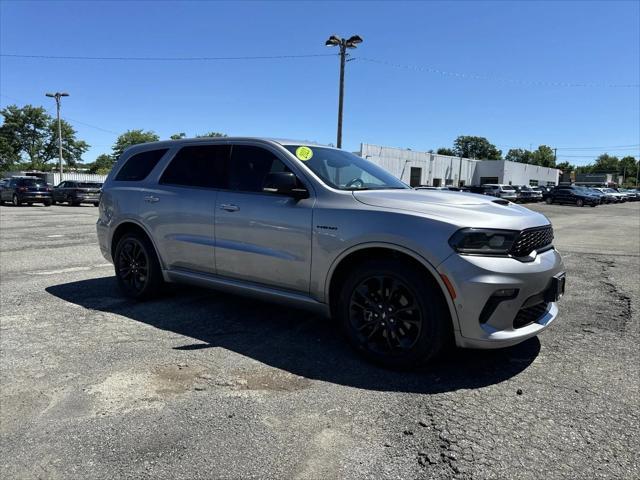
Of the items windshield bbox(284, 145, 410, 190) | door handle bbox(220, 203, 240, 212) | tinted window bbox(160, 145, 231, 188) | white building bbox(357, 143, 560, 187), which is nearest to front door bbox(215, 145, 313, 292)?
door handle bbox(220, 203, 240, 212)

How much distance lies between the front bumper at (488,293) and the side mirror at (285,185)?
1.40m

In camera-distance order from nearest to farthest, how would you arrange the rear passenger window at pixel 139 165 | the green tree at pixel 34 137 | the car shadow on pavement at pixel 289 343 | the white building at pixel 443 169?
the car shadow on pavement at pixel 289 343 < the rear passenger window at pixel 139 165 < the white building at pixel 443 169 < the green tree at pixel 34 137

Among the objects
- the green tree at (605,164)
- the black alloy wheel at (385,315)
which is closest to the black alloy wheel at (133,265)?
the black alloy wheel at (385,315)

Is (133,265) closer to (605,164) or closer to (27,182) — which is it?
(27,182)

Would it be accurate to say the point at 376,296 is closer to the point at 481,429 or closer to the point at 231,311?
the point at 481,429

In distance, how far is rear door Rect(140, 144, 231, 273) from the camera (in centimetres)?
468

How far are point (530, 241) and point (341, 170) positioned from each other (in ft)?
5.86

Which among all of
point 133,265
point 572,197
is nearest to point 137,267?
point 133,265

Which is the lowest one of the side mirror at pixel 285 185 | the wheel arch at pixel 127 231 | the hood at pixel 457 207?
the wheel arch at pixel 127 231

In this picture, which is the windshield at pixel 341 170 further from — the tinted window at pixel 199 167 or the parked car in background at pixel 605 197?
the parked car in background at pixel 605 197

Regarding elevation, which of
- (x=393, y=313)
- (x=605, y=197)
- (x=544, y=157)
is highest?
(x=544, y=157)

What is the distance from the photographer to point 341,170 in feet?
14.4

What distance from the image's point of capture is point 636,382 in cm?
340

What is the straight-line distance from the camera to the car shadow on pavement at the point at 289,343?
3.40 meters
